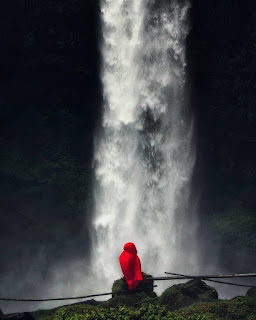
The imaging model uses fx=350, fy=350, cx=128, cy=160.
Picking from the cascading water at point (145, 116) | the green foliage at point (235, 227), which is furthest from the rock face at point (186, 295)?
the green foliage at point (235, 227)

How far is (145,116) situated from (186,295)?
12.3 meters

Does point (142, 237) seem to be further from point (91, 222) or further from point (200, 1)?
point (200, 1)

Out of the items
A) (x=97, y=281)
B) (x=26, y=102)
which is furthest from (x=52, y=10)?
(x=97, y=281)

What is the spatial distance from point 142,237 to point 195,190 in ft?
18.8

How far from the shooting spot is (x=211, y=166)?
2273 cm

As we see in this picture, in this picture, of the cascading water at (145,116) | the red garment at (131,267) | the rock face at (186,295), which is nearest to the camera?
the red garment at (131,267)

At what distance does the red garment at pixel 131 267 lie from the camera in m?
7.76

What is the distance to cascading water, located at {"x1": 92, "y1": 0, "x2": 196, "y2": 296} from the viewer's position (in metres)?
19.6

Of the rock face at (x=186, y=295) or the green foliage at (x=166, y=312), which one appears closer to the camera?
the green foliage at (x=166, y=312)

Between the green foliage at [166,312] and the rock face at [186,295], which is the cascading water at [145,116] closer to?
the rock face at [186,295]

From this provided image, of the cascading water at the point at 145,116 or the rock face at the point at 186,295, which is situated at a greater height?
the cascading water at the point at 145,116

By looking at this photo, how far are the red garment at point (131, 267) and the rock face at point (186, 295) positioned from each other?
1.68 metres

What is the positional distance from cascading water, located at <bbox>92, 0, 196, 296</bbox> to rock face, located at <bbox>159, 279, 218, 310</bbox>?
9.63m

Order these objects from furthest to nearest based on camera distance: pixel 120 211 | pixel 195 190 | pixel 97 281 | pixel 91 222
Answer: pixel 195 190 → pixel 91 222 → pixel 120 211 → pixel 97 281
